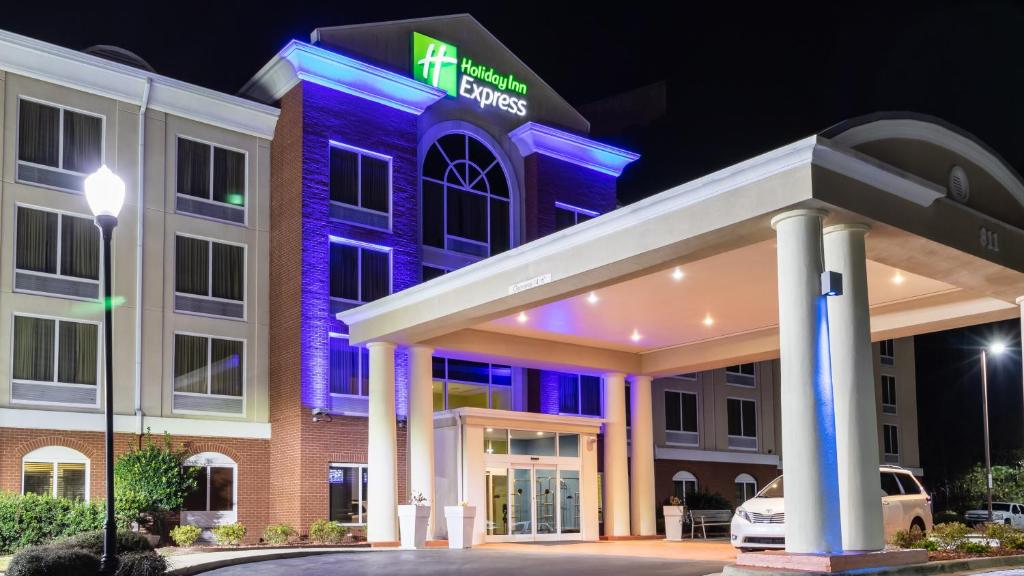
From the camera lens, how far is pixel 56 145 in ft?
93.5

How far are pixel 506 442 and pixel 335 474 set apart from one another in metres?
5.16

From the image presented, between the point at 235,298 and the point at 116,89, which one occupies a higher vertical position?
the point at 116,89

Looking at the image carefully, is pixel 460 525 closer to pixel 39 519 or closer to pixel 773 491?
pixel 773 491

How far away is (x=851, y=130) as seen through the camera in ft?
52.9

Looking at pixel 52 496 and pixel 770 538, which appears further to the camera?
pixel 52 496

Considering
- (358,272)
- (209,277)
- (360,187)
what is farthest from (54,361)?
(360,187)

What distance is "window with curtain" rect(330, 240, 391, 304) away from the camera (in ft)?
104

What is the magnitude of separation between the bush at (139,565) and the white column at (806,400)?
9185 mm

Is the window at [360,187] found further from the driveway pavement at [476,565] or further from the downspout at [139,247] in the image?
the driveway pavement at [476,565]

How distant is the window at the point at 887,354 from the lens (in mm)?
54969

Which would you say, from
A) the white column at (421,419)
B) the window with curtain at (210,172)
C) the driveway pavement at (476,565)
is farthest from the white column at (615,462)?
the window with curtain at (210,172)

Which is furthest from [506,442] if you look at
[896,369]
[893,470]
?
[896,369]

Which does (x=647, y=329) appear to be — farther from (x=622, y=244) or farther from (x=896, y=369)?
(x=896, y=369)

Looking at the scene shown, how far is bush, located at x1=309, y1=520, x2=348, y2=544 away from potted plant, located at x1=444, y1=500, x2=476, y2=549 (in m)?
3.68
